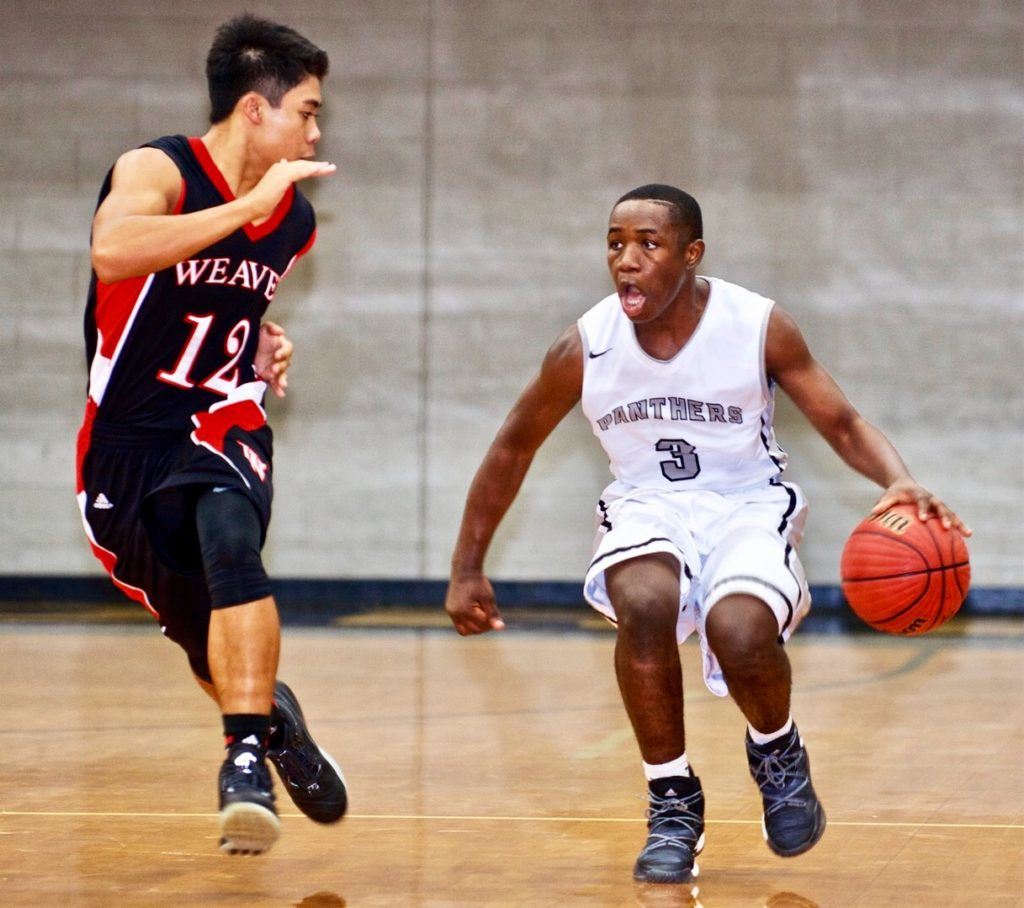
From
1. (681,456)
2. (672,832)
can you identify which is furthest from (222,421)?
(672,832)

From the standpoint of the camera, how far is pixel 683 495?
13.5ft

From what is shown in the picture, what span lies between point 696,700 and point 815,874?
280cm

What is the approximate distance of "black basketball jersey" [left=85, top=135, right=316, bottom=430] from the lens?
153 inches

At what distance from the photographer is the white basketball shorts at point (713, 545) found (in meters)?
3.85

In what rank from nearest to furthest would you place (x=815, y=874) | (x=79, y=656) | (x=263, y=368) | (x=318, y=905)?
(x=318, y=905)
(x=815, y=874)
(x=263, y=368)
(x=79, y=656)

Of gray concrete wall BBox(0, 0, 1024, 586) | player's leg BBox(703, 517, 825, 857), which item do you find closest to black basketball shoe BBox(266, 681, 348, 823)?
player's leg BBox(703, 517, 825, 857)

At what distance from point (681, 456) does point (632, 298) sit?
16.0 inches

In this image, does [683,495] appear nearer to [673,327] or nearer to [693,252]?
[673,327]

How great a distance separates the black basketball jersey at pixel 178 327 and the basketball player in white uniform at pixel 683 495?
71 cm

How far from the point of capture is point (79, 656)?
7.80 meters

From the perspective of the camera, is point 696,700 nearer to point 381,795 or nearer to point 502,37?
point 381,795

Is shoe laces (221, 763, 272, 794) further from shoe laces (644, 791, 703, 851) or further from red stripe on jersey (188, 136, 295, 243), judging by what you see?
red stripe on jersey (188, 136, 295, 243)

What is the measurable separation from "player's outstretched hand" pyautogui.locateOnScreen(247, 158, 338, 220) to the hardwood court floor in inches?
54.8

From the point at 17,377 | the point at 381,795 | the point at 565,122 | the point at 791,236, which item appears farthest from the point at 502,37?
the point at 381,795
